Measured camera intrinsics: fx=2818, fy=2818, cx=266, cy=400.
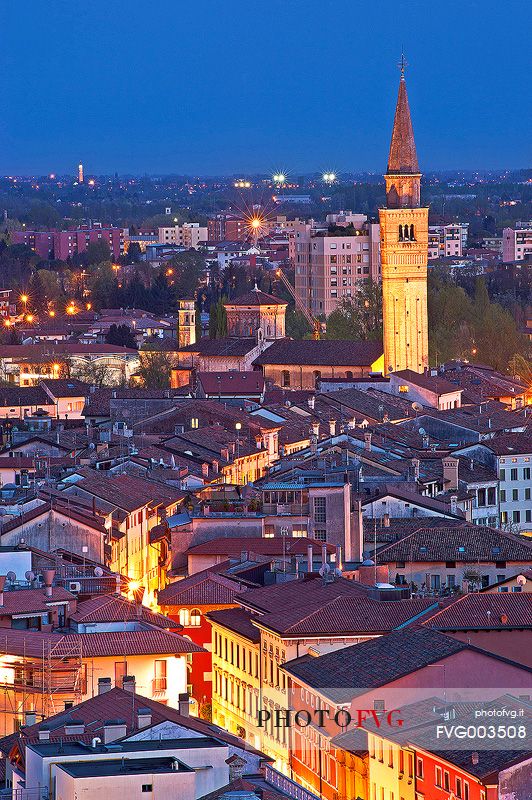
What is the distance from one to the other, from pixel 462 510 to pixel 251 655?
1500 centimetres

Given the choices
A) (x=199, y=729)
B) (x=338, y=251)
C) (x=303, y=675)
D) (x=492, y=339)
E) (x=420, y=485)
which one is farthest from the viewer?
(x=338, y=251)

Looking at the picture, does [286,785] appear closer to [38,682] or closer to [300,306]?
[38,682]

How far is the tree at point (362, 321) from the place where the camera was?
76812 mm

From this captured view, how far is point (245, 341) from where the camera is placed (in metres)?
70.9

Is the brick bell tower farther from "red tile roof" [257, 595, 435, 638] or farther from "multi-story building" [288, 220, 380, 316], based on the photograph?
"red tile roof" [257, 595, 435, 638]

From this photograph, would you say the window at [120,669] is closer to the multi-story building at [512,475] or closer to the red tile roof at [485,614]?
the red tile roof at [485,614]

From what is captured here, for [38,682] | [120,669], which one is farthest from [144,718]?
[120,669]

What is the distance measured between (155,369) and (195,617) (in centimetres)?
4243

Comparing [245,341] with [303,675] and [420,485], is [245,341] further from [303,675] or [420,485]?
[303,675]

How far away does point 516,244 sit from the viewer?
15738cm

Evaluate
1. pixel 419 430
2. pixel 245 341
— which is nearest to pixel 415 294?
pixel 245 341

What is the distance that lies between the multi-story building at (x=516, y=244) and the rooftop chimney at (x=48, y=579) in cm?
12470

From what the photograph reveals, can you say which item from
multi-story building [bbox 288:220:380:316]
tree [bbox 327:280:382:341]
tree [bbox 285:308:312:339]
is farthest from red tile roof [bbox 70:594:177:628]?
multi-story building [bbox 288:220:380:316]

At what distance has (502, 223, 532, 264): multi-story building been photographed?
155250 mm
